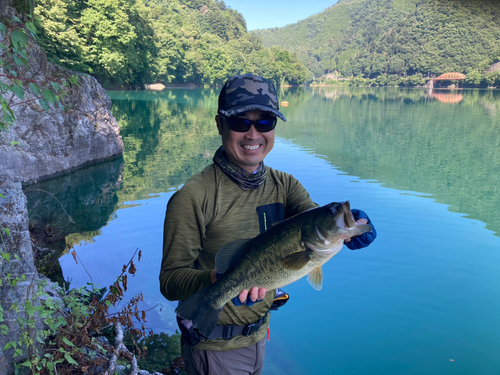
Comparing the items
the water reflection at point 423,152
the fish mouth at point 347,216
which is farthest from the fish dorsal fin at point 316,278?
the water reflection at point 423,152

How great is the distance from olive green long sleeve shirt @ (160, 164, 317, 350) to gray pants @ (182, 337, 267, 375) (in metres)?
0.06

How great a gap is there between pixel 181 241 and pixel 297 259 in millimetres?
682

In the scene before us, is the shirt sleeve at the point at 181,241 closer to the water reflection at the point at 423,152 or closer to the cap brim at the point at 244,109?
the cap brim at the point at 244,109

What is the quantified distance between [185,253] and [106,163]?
50.4 ft

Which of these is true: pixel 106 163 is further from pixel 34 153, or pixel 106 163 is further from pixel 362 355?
pixel 362 355

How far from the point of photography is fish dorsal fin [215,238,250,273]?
6.73ft

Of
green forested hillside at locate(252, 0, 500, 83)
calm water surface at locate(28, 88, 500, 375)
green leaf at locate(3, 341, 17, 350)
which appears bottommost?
calm water surface at locate(28, 88, 500, 375)

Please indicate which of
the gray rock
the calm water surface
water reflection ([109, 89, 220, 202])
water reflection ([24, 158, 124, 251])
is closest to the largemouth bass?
the calm water surface

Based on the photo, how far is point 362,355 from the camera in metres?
5.98

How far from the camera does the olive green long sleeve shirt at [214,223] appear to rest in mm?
2078

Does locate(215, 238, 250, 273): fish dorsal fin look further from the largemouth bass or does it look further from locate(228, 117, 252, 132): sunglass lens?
locate(228, 117, 252, 132): sunglass lens

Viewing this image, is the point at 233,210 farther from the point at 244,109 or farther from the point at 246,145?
the point at 244,109

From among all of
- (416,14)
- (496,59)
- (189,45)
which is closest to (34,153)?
(189,45)

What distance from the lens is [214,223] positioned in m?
2.26
